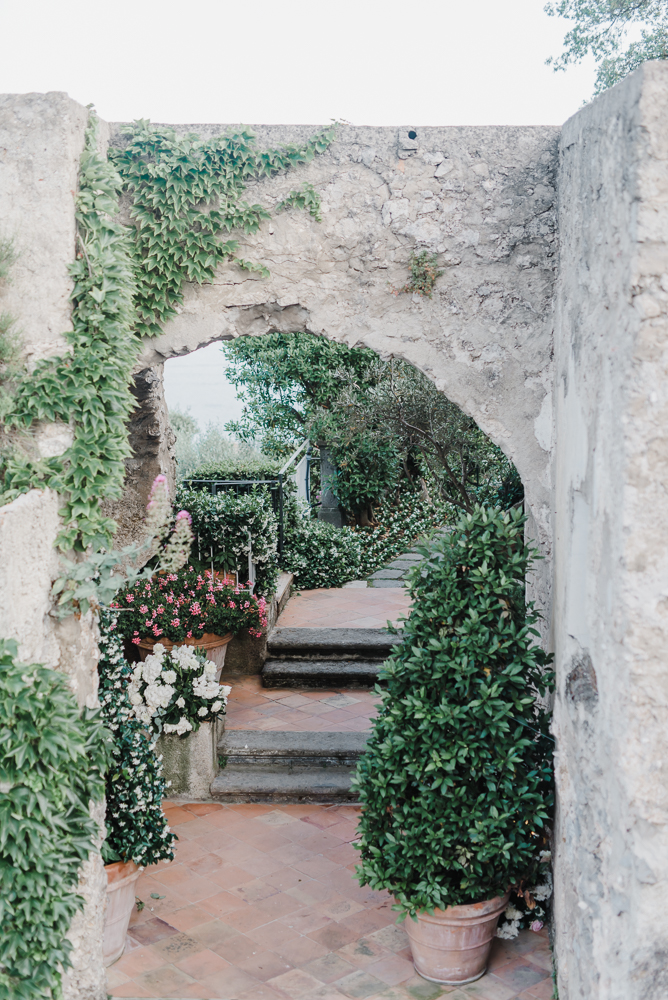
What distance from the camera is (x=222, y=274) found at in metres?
4.25

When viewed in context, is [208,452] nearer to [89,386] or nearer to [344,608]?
[344,608]

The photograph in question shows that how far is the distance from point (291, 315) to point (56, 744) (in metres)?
2.42

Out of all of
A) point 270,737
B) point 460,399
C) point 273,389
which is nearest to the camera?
point 460,399

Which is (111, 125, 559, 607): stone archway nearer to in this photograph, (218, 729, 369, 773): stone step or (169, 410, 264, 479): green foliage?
(218, 729, 369, 773): stone step

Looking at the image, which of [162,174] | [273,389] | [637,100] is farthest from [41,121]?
[273,389]

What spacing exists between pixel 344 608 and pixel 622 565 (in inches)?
222

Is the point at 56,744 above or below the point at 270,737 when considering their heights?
above

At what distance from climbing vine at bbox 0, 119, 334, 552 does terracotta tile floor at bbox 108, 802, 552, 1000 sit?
1.92 m

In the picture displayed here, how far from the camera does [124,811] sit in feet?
12.5

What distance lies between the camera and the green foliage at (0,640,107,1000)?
9.55ft

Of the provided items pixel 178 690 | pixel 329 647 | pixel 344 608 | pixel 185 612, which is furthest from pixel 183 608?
pixel 344 608

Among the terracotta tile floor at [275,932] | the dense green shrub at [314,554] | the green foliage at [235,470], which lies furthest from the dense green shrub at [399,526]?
the terracotta tile floor at [275,932]

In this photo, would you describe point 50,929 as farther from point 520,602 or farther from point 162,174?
point 162,174

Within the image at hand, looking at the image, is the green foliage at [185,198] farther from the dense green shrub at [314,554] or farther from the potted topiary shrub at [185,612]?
the dense green shrub at [314,554]
